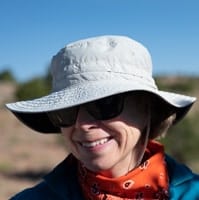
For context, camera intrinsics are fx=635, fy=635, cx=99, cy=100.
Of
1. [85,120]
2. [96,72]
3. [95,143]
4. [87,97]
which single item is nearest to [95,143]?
[95,143]

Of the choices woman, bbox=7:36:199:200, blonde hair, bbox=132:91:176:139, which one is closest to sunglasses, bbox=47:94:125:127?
woman, bbox=7:36:199:200

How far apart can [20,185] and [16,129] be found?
1325 cm

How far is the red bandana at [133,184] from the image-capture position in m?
3.30

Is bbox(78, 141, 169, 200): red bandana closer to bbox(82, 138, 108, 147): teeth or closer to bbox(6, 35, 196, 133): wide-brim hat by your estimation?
bbox(82, 138, 108, 147): teeth

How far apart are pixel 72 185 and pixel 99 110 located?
526 millimetres

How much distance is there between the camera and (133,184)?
3307mm

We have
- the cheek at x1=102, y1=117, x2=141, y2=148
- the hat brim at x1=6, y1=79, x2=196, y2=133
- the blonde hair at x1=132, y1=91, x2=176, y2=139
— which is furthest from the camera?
the blonde hair at x1=132, y1=91, x2=176, y2=139

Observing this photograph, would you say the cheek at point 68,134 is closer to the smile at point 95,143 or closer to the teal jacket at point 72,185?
the smile at point 95,143

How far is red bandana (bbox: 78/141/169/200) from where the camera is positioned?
330cm

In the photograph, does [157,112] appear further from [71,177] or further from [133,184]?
[71,177]

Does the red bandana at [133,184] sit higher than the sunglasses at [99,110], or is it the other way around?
the sunglasses at [99,110]

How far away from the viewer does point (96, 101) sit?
10.2ft

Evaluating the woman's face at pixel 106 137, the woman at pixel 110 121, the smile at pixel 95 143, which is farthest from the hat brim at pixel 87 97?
the smile at pixel 95 143

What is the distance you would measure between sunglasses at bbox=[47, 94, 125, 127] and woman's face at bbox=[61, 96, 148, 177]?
0.02 m
